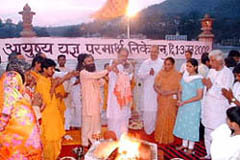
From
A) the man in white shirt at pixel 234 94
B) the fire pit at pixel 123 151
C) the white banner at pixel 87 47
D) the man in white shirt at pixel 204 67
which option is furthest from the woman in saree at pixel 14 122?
the man in white shirt at pixel 204 67

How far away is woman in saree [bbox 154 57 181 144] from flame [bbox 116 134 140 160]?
6.01 feet

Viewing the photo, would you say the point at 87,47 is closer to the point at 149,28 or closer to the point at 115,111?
the point at 115,111

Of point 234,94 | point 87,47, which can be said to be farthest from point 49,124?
point 87,47

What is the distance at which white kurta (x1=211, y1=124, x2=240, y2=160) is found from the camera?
2.21 meters

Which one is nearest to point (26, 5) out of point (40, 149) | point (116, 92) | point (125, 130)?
point (116, 92)

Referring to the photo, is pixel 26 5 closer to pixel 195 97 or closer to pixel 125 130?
pixel 125 130

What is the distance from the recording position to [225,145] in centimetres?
229

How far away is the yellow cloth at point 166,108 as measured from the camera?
15.5 ft

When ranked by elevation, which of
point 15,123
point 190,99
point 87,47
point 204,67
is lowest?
point 190,99

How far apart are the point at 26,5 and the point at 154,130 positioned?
4.00 meters

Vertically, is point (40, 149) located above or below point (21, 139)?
below

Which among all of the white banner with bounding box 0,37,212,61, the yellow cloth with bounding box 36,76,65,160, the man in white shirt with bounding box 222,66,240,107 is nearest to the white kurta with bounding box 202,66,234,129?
the man in white shirt with bounding box 222,66,240,107

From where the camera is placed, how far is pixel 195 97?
4082 mm

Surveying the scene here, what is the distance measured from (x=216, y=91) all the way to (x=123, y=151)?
1695 mm
